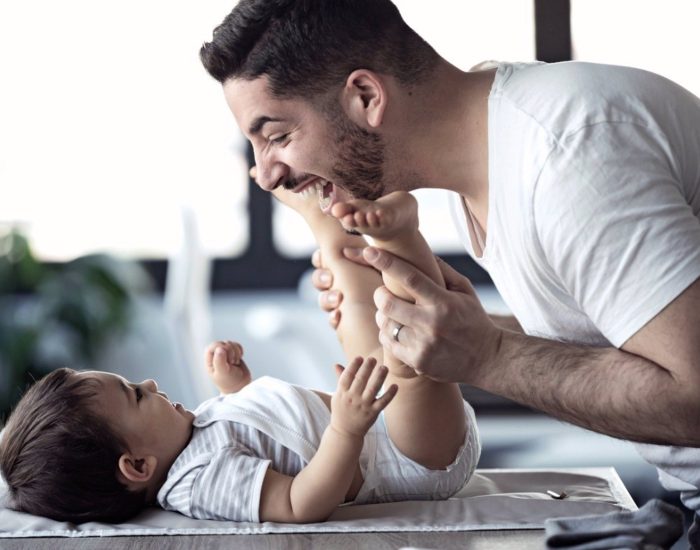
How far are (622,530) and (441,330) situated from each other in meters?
0.37

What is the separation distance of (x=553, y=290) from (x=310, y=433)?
49cm

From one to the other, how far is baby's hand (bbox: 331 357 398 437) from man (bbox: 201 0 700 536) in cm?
6

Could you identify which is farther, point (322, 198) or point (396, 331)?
point (322, 198)

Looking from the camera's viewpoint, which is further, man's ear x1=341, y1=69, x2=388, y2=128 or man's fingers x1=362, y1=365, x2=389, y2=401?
man's ear x1=341, y1=69, x2=388, y2=128

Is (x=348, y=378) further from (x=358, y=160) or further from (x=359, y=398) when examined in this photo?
(x=358, y=160)

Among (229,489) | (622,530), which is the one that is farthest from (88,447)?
(622,530)

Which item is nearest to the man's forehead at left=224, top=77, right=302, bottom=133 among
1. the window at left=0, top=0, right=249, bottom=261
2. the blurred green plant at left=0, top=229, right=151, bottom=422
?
the blurred green plant at left=0, top=229, right=151, bottom=422

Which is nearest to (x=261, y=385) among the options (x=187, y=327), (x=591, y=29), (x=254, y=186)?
(x=187, y=327)

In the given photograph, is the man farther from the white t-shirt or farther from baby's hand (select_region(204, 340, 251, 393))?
baby's hand (select_region(204, 340, 251, 393))

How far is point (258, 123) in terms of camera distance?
1771mm

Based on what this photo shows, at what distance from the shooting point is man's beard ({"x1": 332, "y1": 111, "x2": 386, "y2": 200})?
69.1 inches

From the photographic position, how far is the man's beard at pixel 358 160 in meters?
1.75

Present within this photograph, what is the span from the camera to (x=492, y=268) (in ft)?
5.70

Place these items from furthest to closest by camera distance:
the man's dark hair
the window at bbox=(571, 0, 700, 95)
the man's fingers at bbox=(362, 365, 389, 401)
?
the window at bbox=(571, 0, 700, 95) → the man's dark hair → the man's fingers at bbox=(362, 365, 389, 401)
